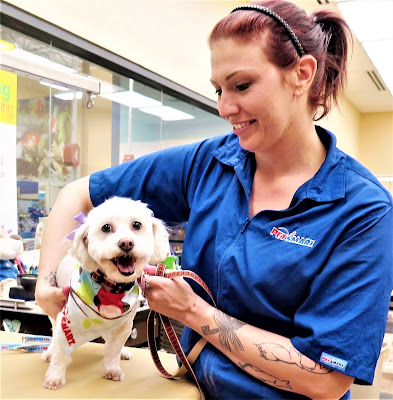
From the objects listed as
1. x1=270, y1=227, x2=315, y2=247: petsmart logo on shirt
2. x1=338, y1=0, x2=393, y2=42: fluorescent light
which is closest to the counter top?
x1=270, y1=227, x2=315, y2=247: petsmart logo on shirt

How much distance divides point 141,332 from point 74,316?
0.86 metres

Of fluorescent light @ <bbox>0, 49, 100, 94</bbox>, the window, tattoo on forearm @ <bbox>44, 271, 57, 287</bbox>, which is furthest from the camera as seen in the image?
the window

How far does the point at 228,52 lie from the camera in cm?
88

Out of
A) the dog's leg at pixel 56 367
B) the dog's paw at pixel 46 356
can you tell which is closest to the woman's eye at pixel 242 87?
the dog's leg at pixel 56 367


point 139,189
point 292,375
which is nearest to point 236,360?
point 292,375

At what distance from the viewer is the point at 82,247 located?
0.88 meters

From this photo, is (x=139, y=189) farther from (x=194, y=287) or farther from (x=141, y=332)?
(x=141, y=332)

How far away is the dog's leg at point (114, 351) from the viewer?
3.01 feet

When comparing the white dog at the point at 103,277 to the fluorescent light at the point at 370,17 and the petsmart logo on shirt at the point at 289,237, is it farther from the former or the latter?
the fluorescent light at the point at 370,17

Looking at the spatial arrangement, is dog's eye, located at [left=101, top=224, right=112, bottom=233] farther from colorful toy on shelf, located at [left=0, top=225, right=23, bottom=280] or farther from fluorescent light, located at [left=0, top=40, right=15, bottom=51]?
colorful toy on shelf, located at [left=0, top=225, right=23, bottom=280]

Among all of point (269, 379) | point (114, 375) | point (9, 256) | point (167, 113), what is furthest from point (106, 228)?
point (167, 113)

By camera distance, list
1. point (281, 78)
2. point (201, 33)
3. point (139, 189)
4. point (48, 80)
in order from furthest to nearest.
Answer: point (201, 33) < point (48, 80) < point (139, 189) < point (281, 78)

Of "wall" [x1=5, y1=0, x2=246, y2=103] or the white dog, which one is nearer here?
the white dog

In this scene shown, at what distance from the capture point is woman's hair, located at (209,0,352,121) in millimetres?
889
